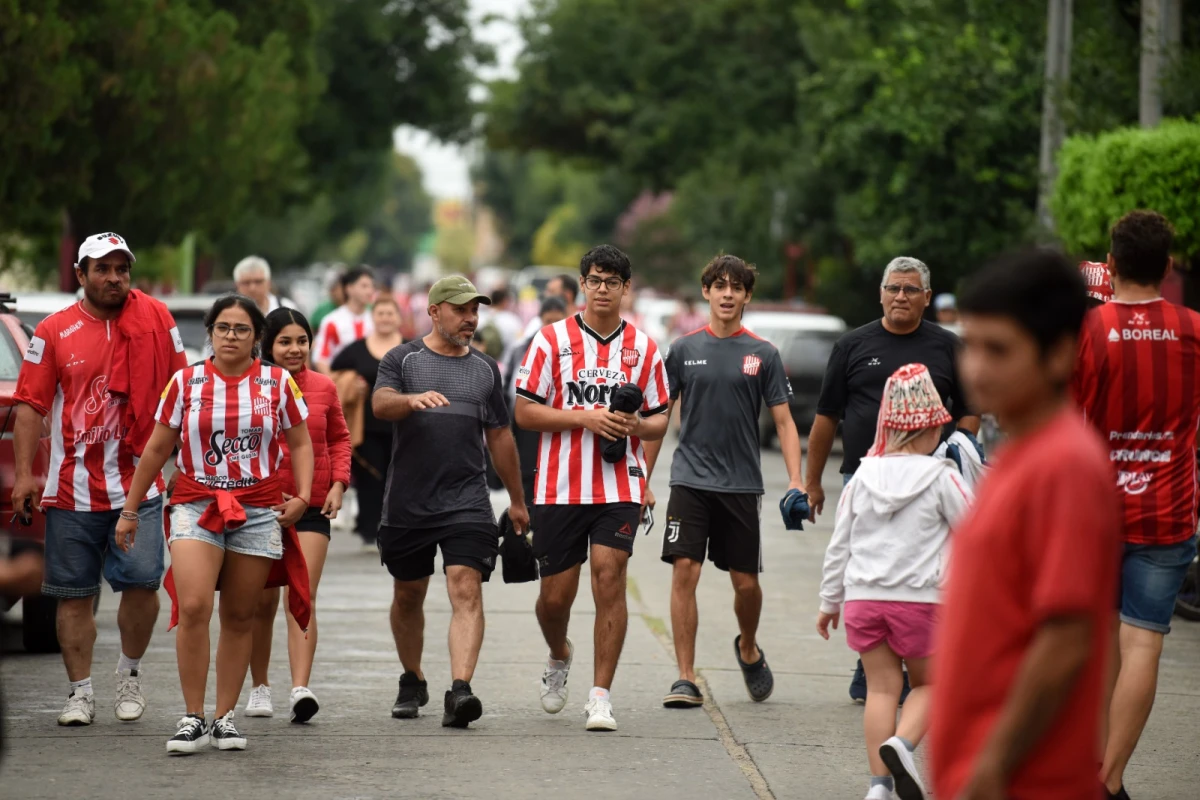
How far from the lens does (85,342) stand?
8.02 m

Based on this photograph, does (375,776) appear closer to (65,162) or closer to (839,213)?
(65,162)

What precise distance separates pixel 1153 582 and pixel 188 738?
3.57 metres

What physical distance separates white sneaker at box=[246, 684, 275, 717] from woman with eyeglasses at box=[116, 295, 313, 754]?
2.00 feet

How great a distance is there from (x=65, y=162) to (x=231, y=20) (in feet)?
17.2

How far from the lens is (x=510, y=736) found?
787 cm

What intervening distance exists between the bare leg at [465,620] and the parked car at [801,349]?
15.8 metres

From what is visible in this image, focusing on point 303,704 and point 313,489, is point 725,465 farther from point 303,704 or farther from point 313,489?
point 303,704

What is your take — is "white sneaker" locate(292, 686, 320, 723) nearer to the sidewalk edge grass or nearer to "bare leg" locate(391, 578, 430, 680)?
"bare leg" locate(391, 578, 430, 680)

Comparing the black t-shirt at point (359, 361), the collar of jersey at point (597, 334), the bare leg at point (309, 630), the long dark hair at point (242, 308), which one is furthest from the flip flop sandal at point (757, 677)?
the black t-shirt at point (359, 361)

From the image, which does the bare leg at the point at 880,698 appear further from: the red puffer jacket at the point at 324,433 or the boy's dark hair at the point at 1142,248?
the red puffer jacket at the point at 324,433

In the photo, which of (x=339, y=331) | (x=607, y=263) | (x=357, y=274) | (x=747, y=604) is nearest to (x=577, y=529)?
(x=747, y=604)

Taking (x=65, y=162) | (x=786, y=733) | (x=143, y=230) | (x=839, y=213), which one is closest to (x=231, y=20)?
(x=143, y=230)

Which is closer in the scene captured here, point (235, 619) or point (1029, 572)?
point (1029, 572)

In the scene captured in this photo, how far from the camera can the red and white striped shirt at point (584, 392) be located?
26.9 feet
